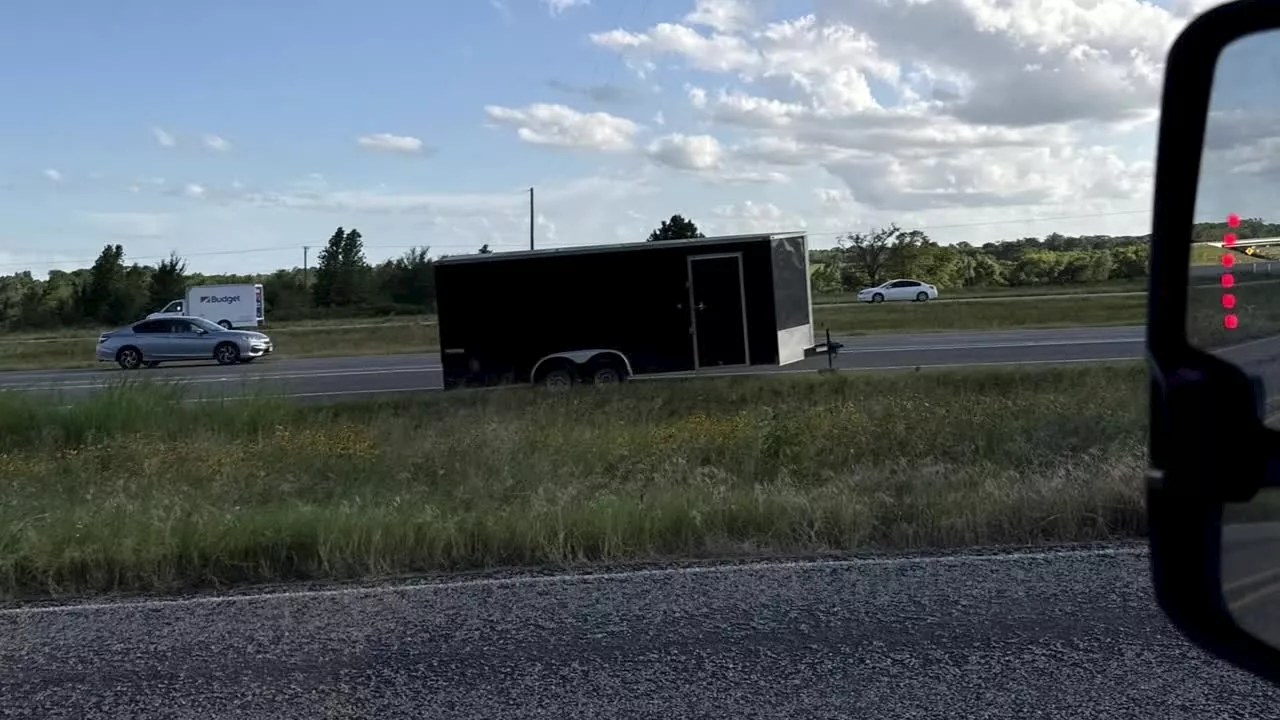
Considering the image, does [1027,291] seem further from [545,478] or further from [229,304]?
[545,478]

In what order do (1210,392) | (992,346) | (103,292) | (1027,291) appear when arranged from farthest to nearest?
1. (103,292)
2. (1027,291)
3. (992,346)
4. (1210,392)

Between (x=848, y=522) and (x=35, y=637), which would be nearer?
(x=35, y=637)

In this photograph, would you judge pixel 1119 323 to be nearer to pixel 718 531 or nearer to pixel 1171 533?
pixel 718 531

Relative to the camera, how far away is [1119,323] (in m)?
35.7

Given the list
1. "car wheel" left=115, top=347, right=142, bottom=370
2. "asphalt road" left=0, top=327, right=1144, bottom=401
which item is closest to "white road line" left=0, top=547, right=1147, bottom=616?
"asphalt road" left=0, top=327, right=1144, bottom=401

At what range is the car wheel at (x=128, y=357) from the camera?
34594 millimetres

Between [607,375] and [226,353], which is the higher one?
[226,353]

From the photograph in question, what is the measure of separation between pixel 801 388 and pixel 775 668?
14866 mm

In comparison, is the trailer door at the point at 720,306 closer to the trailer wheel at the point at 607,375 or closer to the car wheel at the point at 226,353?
the trailer wheel at the point at 607,375

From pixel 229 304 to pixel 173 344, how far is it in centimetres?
2241

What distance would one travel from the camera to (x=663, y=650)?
5211 millimetres

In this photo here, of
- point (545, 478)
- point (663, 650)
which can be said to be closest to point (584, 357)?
point (545, 478)

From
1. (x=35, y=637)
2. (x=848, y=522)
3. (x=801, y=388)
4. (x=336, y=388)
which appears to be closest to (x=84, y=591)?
(x=35, y=637)

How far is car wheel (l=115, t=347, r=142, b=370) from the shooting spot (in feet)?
113
